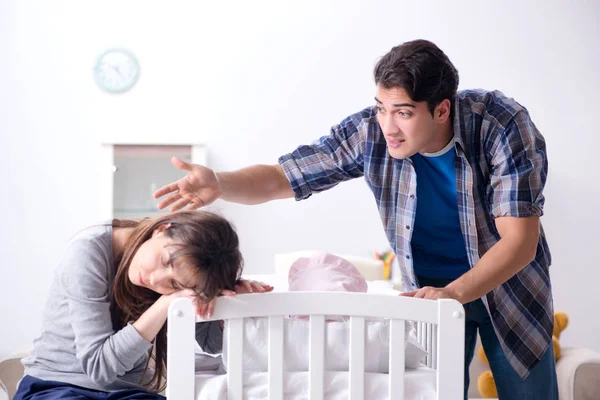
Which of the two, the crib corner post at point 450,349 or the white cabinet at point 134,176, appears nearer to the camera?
the crib corner post at point 450,349

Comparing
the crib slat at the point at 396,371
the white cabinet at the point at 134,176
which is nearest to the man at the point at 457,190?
the crib slat at the point at 396,371

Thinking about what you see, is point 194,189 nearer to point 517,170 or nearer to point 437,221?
point 437,221

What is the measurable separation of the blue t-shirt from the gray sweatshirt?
519 mm

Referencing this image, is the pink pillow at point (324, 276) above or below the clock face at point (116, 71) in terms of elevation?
below

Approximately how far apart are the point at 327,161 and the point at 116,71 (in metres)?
2.37

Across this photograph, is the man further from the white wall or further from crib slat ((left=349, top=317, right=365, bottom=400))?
the white wall

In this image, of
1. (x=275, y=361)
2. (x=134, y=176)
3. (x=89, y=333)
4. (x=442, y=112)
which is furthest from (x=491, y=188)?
(x=134, y=176)

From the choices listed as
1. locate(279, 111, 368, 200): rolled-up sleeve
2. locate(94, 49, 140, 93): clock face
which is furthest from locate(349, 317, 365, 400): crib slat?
locate(94, 49, 140, 93): clock face

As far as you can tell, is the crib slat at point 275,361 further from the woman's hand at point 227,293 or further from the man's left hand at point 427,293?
the man's left hand at point 427,293

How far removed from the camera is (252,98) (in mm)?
3928

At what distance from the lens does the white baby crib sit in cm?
123

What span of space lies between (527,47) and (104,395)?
3.28 metres

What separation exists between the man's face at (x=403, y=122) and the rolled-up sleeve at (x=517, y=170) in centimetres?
Result: 15

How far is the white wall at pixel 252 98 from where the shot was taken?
152 inches
